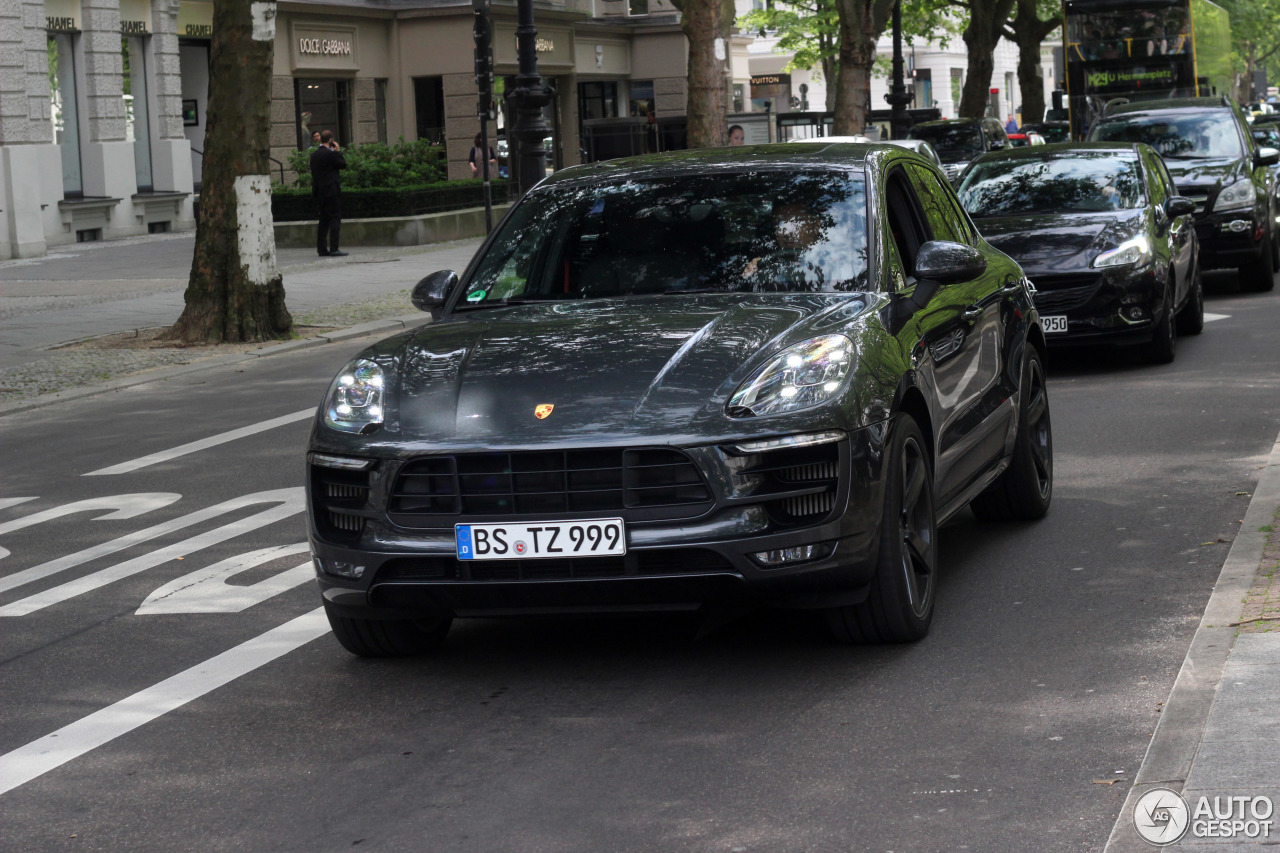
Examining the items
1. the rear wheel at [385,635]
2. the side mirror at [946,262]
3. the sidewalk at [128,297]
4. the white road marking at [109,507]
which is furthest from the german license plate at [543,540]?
A: the sidewalk at [128,297]

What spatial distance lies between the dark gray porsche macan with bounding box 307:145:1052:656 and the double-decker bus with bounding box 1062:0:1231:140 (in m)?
29.6

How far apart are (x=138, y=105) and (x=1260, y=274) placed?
22.9 meters

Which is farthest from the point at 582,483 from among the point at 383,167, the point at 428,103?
the point at 428,103

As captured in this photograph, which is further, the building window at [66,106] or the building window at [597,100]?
the building window at [597,100]

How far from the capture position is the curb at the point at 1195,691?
4.24 meters

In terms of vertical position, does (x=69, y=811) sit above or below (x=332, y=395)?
below

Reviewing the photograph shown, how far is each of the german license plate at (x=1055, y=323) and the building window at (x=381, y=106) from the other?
33836mm

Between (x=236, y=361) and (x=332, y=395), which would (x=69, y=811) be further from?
(x=236, y=361)

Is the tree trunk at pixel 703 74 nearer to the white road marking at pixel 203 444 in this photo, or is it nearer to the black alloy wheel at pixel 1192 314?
the black alloy wheel at pixel 1192 314

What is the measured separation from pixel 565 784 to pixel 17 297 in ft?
62.6

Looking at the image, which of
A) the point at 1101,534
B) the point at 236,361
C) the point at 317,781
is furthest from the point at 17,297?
the point at 317,781

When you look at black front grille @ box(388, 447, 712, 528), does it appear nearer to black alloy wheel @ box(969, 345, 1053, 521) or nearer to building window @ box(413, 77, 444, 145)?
black alloy wheel @ box(969, 345, 1053, 521)

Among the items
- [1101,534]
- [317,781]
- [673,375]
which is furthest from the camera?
[1101,534]

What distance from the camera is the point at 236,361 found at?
16.1 m
